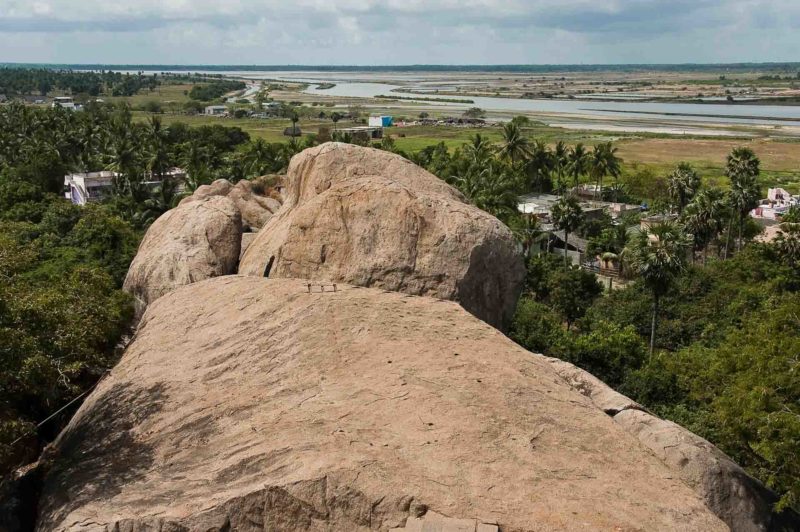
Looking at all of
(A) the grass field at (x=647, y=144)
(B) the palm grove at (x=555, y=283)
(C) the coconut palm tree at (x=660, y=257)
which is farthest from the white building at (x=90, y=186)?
(A) the grass field at (x=647, y=144)

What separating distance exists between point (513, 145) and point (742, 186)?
79.6 ft

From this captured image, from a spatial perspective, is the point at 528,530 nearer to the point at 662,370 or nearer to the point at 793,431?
the point at 793,431

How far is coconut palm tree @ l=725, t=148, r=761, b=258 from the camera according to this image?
183ft

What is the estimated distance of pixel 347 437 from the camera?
12.9 meters

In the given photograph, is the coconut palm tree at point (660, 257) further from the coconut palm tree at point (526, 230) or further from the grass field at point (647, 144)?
the grass field at point (647, 144)

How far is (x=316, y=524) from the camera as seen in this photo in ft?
39.1

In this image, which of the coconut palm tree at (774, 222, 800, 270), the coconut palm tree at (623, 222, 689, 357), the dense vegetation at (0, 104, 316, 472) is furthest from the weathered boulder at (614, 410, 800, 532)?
the coconut palm tree at (774, 222, 800, 270)

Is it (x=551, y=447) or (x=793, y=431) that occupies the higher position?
(x=551, y=447)

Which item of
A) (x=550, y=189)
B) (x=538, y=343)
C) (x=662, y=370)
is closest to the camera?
(x=662, y=370)

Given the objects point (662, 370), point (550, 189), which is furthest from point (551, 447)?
point (550, 189)

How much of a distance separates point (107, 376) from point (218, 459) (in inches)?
259

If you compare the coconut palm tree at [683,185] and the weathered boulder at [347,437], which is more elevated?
the weathered boulder at [347,437]

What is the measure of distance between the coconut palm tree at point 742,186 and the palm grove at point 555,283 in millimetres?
160

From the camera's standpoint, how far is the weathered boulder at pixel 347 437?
1182 cm
